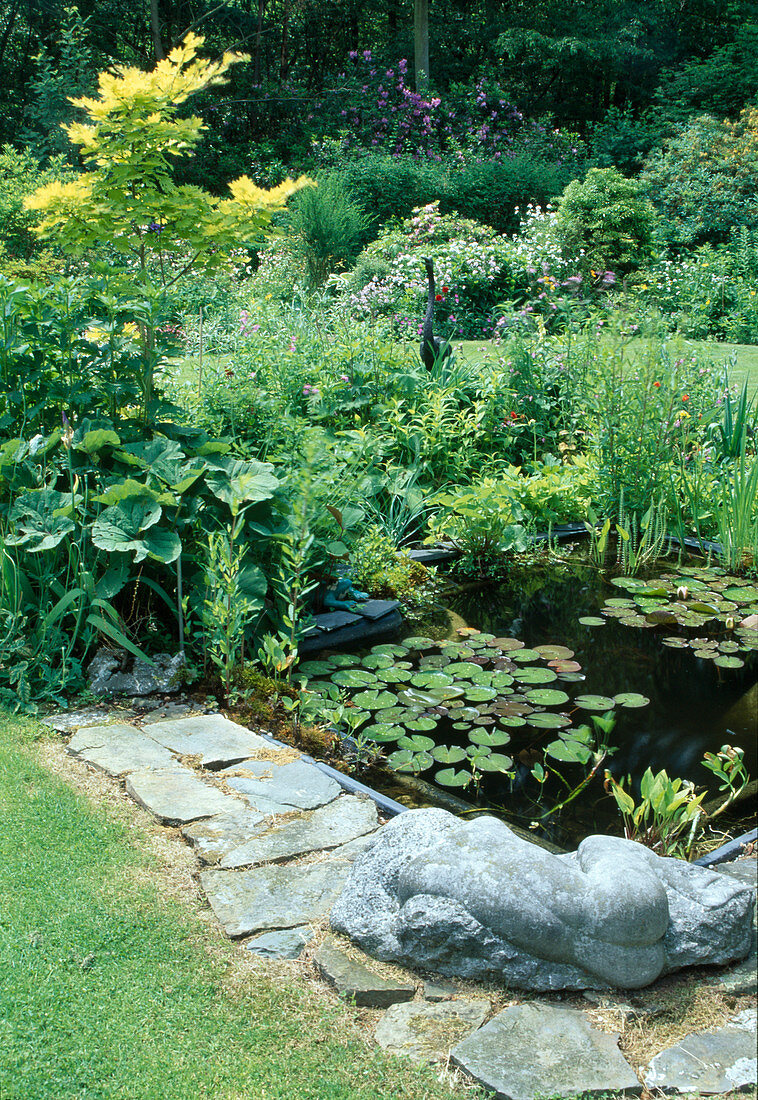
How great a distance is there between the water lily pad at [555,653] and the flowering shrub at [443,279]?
19.9ft

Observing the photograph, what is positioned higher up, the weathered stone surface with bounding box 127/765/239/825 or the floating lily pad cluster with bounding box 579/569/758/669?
the weathered stone surface with bounding box 127/765/239/825

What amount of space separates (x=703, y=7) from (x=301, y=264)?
15.4 m

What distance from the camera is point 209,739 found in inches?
116

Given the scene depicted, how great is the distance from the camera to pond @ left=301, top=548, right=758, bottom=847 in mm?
2889

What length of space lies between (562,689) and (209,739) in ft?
4.58

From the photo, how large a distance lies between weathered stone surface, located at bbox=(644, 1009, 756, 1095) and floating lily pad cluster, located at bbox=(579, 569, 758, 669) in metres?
2.20

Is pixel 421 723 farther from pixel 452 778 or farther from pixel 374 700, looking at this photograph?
pixel 452 778

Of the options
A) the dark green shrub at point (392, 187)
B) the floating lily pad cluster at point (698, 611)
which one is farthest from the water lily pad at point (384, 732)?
the dark green shrub at point (392, 187)

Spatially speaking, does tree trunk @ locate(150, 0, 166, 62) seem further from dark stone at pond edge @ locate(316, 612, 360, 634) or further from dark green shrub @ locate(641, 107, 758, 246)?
dark stone at pond edge @ locate(316, 612, 360, 634)

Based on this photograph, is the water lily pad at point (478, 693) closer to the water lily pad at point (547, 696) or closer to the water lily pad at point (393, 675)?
the water lily pad at point (547, 696)

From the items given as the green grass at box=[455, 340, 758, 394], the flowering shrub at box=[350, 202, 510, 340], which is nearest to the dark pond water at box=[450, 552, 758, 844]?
the green grass at box=[455, 340, 758, 394]

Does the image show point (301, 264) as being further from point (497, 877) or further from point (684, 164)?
point (497, 877)

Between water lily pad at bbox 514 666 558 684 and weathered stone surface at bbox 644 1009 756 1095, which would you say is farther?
water lily pad at bbox 514 666 558 684

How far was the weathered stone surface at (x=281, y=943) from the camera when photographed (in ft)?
6.31
